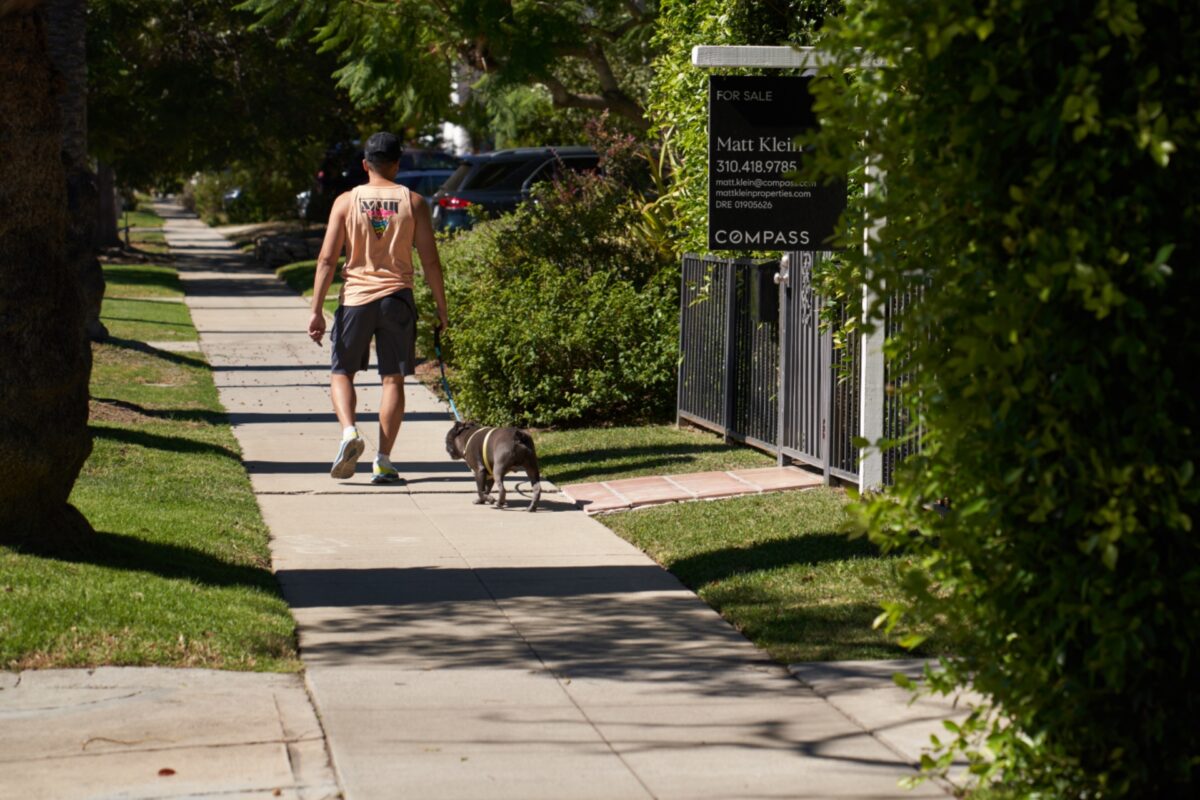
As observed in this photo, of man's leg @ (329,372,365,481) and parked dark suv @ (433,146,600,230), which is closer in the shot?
man's leg @ (329,372,365,481)

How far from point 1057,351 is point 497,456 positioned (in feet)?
19.3

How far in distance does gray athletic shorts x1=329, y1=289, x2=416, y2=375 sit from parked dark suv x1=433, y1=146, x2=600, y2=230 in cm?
1417

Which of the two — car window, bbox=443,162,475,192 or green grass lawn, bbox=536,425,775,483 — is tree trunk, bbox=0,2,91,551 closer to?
green grass lawn, bbox=536,425,775,483

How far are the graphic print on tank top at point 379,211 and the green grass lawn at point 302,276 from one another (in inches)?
615

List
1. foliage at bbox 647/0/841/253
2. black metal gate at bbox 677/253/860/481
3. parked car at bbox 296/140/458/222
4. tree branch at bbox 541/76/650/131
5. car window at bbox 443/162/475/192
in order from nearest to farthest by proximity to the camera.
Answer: black metal gate at bbox 677/253/860/481
foliage at bbox 647/0/841/253
tree branch at bbox 541/76/650/131
car window at bbox 443/162/475/192
parked car at bbox 296/140/458/222

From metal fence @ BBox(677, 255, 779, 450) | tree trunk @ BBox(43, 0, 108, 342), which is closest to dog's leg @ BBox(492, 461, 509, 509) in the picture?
metal fence @ BBox(677, 255, 779, 450)

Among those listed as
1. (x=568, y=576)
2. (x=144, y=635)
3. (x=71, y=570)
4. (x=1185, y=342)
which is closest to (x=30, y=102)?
(x=71, y=570)

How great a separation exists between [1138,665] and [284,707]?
2.93 meters

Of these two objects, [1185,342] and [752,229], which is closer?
[1185,342]

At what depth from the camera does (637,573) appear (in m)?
7.78

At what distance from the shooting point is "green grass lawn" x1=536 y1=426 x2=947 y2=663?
643 cm

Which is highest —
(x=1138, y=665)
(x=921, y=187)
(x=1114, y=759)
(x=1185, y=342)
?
(x=921, y=187)

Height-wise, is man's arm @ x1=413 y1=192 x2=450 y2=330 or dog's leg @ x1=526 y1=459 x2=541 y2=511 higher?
man's arm @ x1=413 y1=192 x2=450 y2=330

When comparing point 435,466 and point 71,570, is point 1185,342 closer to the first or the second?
point 71,570
